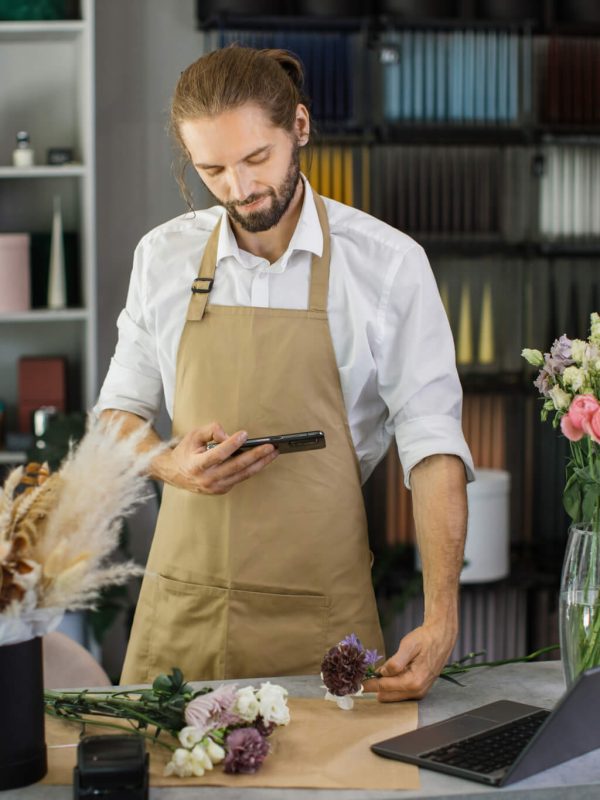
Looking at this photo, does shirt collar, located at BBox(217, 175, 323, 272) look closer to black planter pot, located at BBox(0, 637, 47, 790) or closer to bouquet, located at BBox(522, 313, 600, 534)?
bouquet, located at BBox(522, 313, 600, 534)

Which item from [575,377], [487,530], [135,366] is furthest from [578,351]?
[487,530]

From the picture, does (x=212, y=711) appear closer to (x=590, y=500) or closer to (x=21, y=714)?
(x=21, y=714)

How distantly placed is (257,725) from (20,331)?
291 cm

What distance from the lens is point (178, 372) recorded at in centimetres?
217

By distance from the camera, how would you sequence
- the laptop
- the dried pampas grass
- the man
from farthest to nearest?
the man, the laptop, the dried pampas grass

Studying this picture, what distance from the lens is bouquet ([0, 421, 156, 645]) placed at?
1266 mm

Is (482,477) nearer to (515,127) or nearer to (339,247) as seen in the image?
(515,127)

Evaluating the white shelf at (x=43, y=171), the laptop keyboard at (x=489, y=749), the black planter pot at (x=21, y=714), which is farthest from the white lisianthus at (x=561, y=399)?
the white shelf at (x=43, y=171)

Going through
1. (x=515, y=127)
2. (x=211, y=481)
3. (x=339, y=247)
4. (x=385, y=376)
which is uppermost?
(x=515, y=127)

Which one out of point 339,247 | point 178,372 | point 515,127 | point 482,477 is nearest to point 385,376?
point 339,247

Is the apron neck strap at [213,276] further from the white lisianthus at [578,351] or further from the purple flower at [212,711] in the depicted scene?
the purple flower at [212,711]

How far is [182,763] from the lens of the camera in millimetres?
1397

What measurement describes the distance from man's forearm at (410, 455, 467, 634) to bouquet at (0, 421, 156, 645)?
2.33 feet

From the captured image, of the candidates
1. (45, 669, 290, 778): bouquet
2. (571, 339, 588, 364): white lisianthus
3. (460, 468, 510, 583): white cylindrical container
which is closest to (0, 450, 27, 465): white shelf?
(460, 468, 510, 583): white cylindrical container
